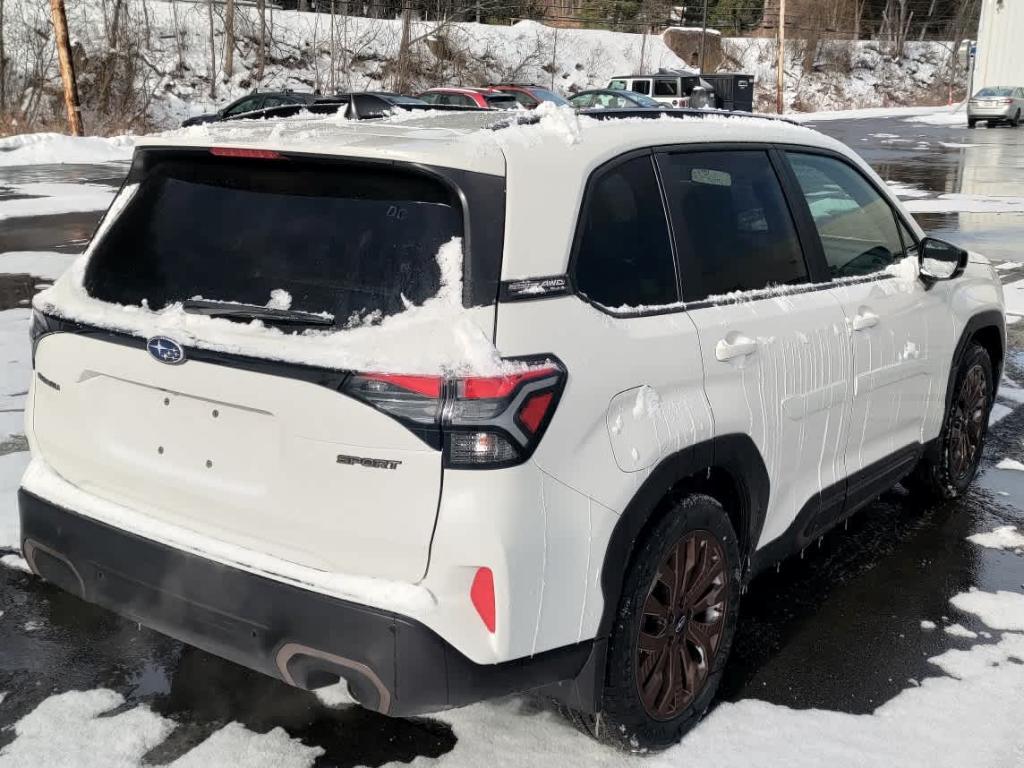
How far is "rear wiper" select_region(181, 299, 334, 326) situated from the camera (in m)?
2.48

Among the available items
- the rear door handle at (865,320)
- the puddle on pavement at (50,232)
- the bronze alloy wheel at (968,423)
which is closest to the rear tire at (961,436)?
the bronze alloy wheel at (968,423)

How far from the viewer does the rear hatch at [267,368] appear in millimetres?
2398

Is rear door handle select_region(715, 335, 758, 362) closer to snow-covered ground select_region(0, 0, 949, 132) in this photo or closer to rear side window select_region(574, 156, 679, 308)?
rear side window select_region(574, 156, 679, 308)

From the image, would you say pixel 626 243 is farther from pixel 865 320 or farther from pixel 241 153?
pixel 865 320

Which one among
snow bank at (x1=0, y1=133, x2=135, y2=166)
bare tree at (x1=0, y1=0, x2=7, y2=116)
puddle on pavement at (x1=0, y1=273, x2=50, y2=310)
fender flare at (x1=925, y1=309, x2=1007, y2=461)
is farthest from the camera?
bare tree at (x1=0, y1=0, x2=7, y2=116)

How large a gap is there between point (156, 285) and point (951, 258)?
2.97 m

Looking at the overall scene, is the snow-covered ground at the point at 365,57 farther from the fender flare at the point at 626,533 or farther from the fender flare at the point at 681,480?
the fender flare at the point at 626,533

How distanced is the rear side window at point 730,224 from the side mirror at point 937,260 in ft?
2.64

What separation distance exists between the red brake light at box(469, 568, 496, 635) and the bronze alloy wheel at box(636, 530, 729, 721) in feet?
1.92

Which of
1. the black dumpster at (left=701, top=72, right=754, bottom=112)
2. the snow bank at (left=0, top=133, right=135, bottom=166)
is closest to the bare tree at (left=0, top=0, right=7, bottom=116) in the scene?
the snow bank at (left=0, top=133, right=135, bottom=166)

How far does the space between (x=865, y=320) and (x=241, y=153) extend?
2.20m

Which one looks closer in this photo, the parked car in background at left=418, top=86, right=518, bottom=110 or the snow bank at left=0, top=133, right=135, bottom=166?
the parked car in background at left=418, top=86, right=518, bottom=110

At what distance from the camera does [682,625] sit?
3078 millimetres

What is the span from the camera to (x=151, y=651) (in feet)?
11.7
